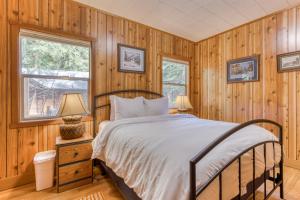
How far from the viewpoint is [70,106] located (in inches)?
80.2

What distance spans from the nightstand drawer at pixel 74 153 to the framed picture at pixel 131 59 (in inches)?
58.2

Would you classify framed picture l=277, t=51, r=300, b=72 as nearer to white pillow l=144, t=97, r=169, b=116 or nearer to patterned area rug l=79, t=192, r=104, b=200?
white pillow l=144, t=97, r=169, b=116

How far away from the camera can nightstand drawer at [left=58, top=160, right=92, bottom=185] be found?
2.00 meters

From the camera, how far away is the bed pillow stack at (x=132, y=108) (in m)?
2.59

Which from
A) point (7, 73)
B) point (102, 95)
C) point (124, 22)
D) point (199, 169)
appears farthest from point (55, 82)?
point (199, 169)

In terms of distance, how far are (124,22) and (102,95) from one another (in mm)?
1416

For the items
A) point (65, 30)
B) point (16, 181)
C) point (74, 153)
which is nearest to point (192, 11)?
point (65, 30)

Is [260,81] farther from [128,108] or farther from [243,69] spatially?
[128,108]

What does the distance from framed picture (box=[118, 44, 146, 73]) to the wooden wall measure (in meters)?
1.69

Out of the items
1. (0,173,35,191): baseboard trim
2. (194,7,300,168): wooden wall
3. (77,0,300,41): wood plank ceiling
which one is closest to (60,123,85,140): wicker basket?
(0,173,35,191): baseboard trim

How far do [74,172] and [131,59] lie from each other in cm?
207

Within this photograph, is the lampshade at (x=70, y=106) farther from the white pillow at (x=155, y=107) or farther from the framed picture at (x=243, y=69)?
the framed picture at (x=243, y=69)

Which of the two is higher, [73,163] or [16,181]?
[73,163]

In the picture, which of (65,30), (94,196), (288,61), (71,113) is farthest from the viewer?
(288,61)
